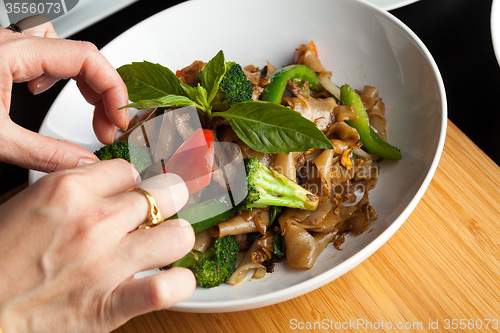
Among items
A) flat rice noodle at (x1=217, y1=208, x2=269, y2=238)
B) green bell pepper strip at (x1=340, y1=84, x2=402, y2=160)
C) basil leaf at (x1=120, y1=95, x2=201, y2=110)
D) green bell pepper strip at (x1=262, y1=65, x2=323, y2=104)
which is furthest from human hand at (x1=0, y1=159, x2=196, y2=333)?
green bell pepper strip at (x1=340, y1=84, x2=402, y2=160)

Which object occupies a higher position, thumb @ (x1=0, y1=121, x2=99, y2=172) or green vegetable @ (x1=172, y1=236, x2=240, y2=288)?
thumb @ (x1=0, y1=121, x2=99, y2=172)

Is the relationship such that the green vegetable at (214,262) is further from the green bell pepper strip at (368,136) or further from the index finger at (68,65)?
the green bell pepper strip at (368,136)

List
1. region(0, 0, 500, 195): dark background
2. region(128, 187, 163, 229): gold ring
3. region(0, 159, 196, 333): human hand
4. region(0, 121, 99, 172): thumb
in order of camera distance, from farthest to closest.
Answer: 1. region(0, 0, 500, 195): dark background
2. region(0, 121, 99, 172): thumb
3. region(128, 187, 163, 229): gold ring
4. region(0, 159, 196, 333): human hand

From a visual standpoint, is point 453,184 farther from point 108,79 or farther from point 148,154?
point 108,79

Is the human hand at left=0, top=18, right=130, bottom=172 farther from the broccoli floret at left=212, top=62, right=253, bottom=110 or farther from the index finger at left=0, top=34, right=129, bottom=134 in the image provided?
the broccoli floret at left=212, top=62, right=253, bottom=110

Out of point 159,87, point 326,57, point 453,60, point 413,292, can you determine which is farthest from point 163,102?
point 453,60

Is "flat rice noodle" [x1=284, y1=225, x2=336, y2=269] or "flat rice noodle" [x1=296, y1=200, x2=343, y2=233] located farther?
"flat rice noodle" [x1=296, y1=200, x2=343, y2=233]

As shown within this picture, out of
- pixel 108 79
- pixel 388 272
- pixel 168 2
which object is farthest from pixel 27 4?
pixel 388 272
